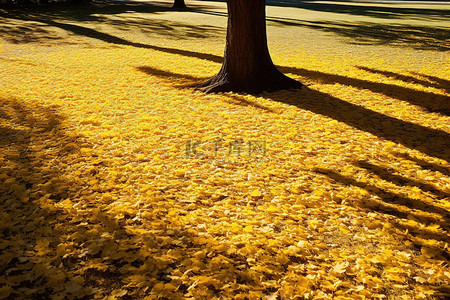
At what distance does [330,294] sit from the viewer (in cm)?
243

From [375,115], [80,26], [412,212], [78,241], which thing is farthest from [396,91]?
[80,26]

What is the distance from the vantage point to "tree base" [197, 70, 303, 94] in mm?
7438

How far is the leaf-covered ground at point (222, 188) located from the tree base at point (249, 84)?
31 centimetres

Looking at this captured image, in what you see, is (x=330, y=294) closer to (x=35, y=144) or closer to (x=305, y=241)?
(x=305, y=241)

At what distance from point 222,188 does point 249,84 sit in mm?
4067

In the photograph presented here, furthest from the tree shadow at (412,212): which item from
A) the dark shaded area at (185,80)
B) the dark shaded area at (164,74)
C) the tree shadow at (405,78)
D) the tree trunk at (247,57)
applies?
the dark shaded area at (164,74)

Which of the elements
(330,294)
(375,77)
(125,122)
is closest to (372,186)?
(330,294)

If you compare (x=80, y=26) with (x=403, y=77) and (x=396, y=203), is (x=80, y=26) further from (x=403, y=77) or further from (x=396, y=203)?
(x=396, y=203)

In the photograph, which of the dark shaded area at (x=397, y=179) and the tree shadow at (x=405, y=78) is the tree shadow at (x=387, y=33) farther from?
the dark shaded area at (x=397, y=179)

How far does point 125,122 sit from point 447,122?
17.1 ft

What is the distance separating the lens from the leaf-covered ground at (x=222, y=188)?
8.54 ft

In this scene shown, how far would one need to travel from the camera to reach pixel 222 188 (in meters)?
3.85

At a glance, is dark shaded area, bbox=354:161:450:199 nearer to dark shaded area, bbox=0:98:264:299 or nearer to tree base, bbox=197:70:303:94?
dark shaded area, bbox=0:98:264:299

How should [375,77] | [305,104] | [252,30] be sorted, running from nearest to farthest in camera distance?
[305,104]
[252,30]
[375,77]
